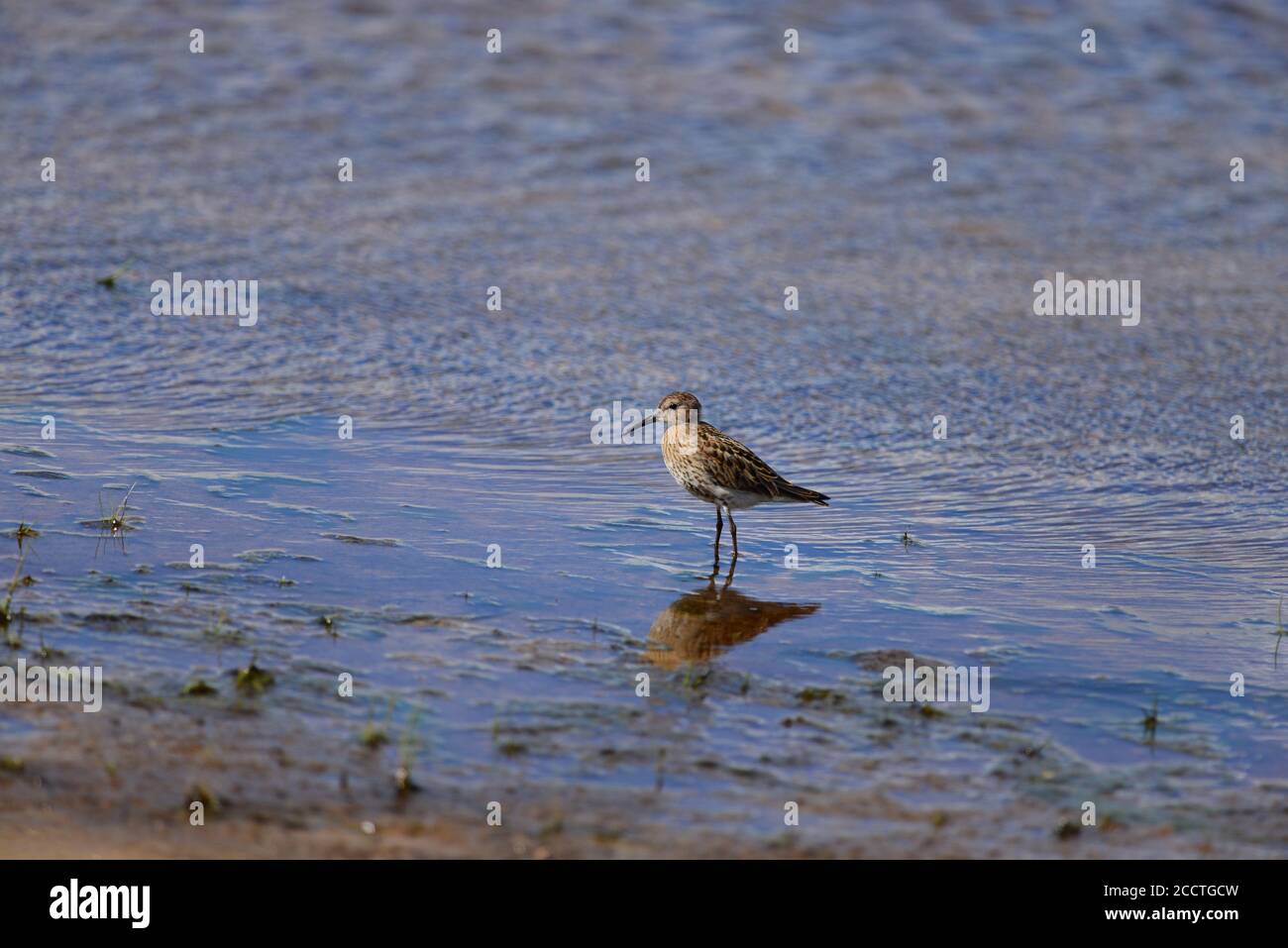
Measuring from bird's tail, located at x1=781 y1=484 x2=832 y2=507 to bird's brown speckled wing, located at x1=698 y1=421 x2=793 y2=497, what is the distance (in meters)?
0.05

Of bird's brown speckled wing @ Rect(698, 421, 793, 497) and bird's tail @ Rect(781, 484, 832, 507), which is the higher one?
bird's brown speckled wing @ Rect(698, 421, 793, 497)

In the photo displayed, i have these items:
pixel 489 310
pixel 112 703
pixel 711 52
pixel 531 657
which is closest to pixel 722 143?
pixel 711 52

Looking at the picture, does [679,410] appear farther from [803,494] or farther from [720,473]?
[803,494]

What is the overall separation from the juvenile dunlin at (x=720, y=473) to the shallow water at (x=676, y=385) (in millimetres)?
322

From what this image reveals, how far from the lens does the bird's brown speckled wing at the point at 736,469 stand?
9430mm

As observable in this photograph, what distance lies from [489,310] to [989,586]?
624cm

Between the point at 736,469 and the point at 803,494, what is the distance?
510mm

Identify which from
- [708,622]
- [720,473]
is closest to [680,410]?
[720,473]

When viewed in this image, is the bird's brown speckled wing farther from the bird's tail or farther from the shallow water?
the shallow water

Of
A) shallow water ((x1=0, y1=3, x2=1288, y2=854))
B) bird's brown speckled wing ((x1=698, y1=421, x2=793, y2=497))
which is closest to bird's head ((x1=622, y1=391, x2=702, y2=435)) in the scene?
bird's brown speckled wing ((x1=698, y1=421, x2=793, y2=497))

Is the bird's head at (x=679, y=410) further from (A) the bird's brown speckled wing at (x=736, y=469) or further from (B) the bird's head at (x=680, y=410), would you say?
(A) the bird's brown speckled wing at (x=736, y=469)

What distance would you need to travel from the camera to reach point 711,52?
65.9 ft

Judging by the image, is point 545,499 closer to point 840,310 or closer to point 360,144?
point 840,310

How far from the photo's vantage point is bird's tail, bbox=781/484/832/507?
9641 mm
